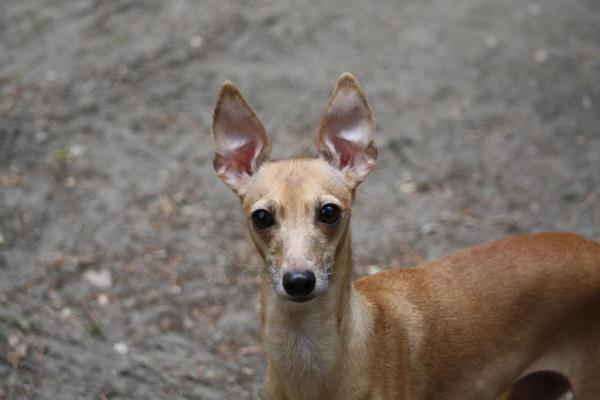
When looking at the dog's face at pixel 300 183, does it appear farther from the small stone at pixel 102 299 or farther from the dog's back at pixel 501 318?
the small stone at pixel 102 299

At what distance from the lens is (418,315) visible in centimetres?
381

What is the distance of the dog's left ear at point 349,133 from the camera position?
3.57 metres

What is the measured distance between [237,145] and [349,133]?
23.9 inches

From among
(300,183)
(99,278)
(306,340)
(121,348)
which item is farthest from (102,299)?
(300,183)

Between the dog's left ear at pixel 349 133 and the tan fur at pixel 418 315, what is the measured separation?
1cm

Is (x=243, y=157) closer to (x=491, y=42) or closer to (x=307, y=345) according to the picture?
(x=307, y=345)

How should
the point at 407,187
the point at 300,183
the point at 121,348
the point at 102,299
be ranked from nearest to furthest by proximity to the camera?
the point at 300,183
the point at 121,348
the point at 102,299
the point at 407,187

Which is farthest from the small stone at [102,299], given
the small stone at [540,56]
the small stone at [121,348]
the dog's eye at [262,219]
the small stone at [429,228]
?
the small stone at [540,56]

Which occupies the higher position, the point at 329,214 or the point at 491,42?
the point at 329,214

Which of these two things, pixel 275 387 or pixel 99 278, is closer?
pixel 275 387

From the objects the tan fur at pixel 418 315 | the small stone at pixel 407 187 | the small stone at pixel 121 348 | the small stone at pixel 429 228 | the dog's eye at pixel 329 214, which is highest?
the dog's eye at pixel 329 214

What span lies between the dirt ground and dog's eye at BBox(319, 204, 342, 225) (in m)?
1.97

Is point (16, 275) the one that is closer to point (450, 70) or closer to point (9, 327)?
point (9, 327)

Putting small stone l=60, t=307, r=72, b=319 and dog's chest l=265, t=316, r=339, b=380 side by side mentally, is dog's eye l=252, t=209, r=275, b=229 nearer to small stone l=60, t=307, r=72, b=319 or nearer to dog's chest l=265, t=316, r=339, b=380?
dog's chest l=265, t=316, r=339, b=380
